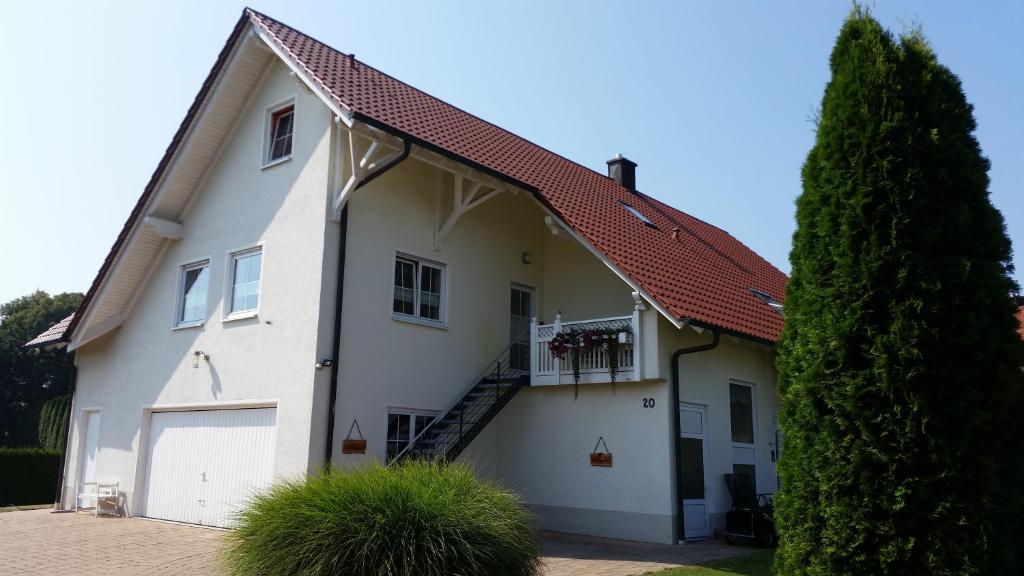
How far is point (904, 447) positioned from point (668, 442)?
21.1ft

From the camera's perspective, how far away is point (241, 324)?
1328 cm

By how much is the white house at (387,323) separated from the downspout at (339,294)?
34 millimetres

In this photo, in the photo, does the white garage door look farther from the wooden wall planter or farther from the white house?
the wooden wall planter

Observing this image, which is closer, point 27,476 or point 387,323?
point 387,323

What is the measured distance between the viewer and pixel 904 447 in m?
5.91

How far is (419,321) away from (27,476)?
638 inches

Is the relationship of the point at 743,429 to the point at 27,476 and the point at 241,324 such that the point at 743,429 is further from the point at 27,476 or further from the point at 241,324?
the point at 27,476

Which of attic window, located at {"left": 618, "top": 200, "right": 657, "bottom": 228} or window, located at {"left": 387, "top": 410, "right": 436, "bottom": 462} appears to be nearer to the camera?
window, located at {"left": 387, "top": 410, "right": 436, "bottom": 462}

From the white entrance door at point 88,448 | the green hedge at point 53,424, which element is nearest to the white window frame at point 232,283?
the white entrance door at point 88,448

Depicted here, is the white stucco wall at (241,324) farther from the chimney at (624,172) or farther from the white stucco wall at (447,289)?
the chimney at (624,172)

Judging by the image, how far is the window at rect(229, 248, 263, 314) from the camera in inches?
530

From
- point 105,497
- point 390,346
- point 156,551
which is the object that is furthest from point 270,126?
point 105,497

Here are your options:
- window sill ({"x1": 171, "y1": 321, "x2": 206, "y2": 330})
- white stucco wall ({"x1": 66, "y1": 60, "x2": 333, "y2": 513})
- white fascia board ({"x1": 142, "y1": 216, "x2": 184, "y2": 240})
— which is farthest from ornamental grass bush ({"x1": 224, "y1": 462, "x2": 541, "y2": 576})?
white fascia board ({"x1": 142, "y1": 216, "x2": 184, "y2": 240})

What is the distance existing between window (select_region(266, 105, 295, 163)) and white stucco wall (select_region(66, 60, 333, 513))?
8.5 inches
